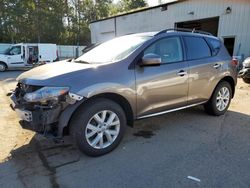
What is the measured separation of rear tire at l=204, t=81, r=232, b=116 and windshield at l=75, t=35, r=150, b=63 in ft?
6.95

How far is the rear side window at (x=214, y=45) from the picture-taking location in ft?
16.3

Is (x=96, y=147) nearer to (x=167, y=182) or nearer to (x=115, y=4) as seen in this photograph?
(x=167, y=182)

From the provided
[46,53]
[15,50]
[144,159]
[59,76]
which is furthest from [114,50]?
[46,53]

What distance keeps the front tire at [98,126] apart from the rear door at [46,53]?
49.8 feet

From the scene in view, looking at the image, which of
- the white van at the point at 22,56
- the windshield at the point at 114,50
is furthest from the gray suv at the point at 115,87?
the white van at the point at 22,56

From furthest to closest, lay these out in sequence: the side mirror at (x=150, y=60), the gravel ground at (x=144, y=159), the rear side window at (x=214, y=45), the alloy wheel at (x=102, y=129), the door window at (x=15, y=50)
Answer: the door window at (x=15, y=50)
the rear side window at (x=214, y=45)
the side mirror at (x=150, y=60)
the alloy wheel at (x=102, y=129)
the gravel ground at (x=144, y=159)

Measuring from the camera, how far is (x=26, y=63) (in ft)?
54.0

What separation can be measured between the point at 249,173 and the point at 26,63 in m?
16.2

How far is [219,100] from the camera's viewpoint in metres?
5.15

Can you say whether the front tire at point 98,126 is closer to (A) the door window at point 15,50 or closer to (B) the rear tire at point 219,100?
(B) the rear tire at point 219,100

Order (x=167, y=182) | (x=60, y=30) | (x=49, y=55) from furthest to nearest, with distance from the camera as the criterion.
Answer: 1. (x=60, y=30)
2. (x=49, y=55)
3. (x=167, y=182)

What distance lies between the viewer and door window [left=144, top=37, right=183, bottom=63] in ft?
13.1

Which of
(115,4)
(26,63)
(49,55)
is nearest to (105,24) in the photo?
(49,55)

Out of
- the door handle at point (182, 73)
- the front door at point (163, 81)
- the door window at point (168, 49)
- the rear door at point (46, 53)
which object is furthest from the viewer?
the rear door at point (46, 53)
